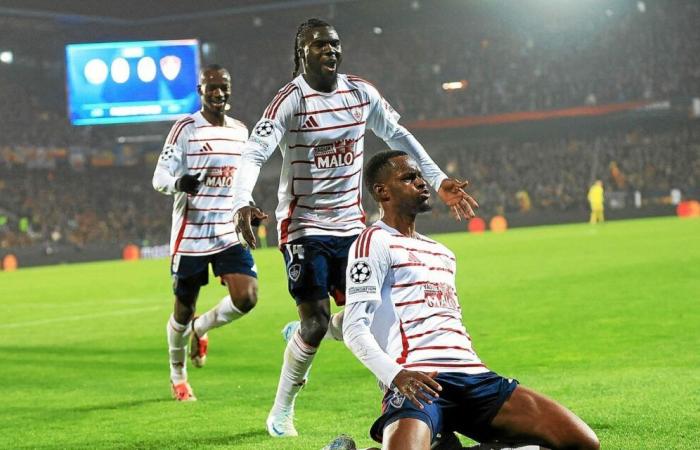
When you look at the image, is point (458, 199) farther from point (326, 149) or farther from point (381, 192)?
point (326, 149)

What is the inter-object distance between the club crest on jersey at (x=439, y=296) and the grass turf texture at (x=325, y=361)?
1523 millimetres

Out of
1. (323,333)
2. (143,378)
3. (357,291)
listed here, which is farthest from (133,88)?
(357,291)

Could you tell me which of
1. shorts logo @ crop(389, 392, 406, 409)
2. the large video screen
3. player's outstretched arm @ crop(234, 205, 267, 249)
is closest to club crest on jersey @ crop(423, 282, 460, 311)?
shorts logo @ crop(389, 392, 406, 409)

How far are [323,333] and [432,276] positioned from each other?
2008 millimetres

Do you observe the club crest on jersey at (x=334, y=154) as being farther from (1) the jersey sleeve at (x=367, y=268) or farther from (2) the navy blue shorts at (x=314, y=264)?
(1) the jersey sleeve at (x=367, y=268)

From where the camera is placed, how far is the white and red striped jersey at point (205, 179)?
8.81 meters

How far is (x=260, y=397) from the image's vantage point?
866 centimetres

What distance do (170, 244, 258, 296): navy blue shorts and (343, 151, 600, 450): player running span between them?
3883 millimetres

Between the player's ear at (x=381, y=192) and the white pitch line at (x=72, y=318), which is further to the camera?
the white pitch line at (x=72, y=318)

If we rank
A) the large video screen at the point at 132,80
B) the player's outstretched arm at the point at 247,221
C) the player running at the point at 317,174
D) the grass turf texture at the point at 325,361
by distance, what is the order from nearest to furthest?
the player's outstretched arm at the point at 247,221, the player running at the point at 317,174, the grass turf texture at the point at 325,361, the large video screen at the point at 132,80

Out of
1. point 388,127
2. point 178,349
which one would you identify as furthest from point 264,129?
point 178,349

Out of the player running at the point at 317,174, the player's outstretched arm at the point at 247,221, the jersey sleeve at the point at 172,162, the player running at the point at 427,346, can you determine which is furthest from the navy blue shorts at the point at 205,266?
the player running at the point at 427,346

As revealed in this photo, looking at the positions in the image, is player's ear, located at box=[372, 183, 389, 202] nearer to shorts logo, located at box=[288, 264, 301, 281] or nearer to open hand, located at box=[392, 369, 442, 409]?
open hand, located at box=[392, 369, 442, 409]

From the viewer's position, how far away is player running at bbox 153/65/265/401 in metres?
8.73
